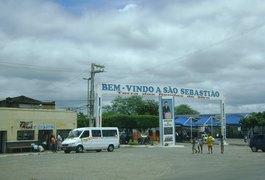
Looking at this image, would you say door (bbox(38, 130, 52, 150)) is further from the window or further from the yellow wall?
the window

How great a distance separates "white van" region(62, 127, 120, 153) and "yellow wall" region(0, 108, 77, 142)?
6.63 m

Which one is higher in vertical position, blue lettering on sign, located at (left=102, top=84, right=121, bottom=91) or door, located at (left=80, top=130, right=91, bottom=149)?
blue lettering on sign, located at (left=102, top=84, right=121, bottom=91)

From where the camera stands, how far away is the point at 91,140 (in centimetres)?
3931

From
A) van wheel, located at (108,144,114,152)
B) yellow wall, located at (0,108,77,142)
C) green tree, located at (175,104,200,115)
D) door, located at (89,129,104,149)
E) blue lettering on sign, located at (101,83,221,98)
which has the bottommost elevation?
van wheel, located at (108,144,114,152)

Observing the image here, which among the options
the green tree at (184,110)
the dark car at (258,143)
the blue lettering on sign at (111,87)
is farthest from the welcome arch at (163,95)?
the green tree at (184,110)

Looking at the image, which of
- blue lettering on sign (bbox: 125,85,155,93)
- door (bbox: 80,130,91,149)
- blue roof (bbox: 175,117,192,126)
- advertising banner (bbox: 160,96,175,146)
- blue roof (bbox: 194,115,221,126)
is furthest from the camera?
blue roof (bbox: 175,117,192,126)

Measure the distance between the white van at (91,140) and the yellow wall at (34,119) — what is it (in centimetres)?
663

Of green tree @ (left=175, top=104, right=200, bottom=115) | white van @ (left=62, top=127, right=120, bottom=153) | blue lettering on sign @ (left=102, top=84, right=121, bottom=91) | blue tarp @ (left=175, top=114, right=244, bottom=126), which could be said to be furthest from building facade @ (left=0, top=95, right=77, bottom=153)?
green tree @ (left=175, top=104, right=200, bottom=115)

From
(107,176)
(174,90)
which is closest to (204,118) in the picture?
(174,90)

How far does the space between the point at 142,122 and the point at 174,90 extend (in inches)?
508

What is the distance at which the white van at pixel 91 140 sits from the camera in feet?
126

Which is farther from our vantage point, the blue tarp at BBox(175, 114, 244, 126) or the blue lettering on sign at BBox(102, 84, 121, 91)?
the blue tarp at BBox(175, 114, 244, 126)

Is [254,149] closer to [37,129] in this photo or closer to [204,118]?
[37,129]

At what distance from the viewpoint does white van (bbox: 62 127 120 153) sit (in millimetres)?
38531
